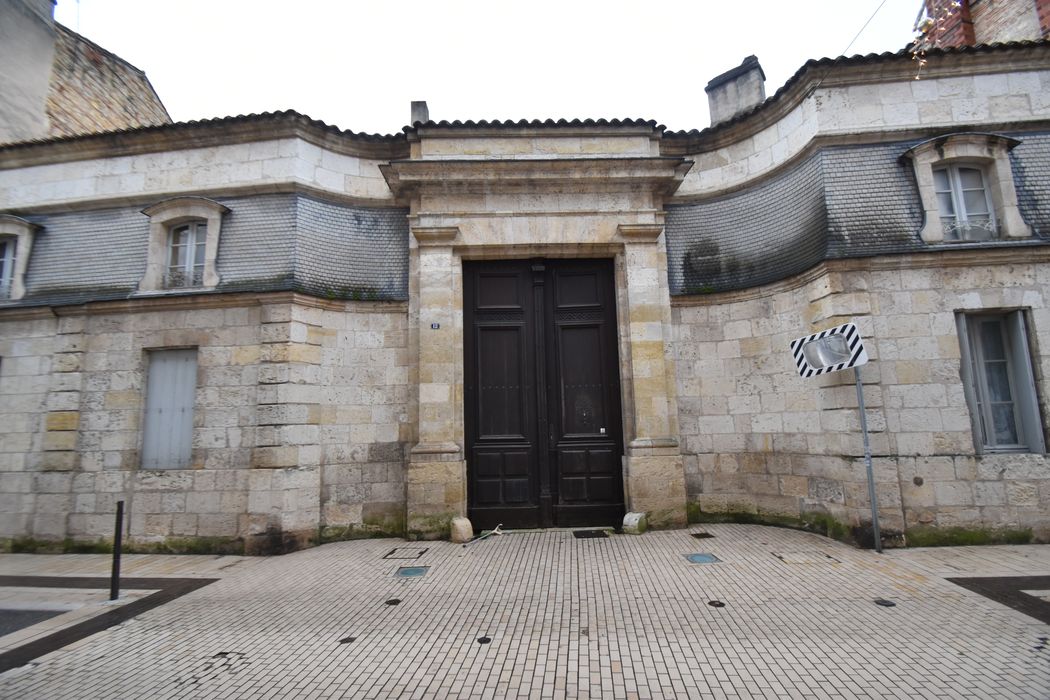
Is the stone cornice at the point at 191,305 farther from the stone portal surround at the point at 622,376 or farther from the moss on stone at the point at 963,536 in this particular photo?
the moss on stone at the point at 963,536

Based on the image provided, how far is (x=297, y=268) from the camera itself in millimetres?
6871

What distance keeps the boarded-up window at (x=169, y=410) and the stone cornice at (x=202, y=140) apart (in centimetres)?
319

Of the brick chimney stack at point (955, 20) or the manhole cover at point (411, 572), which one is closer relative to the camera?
the manhole cover at point (411, 572)

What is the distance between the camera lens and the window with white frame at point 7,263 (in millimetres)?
7664

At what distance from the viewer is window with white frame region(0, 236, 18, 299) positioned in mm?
7664

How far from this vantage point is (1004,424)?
6035mm

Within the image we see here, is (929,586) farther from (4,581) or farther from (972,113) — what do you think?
(4,581)

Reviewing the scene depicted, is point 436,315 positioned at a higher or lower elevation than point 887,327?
higher

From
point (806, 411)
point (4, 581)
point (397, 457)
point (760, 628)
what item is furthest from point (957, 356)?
point (4, 581)

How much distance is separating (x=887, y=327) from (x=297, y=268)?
7.69 m

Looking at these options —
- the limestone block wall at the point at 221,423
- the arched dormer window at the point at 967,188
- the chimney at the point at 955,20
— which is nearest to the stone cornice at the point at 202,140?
the limestone block wall at the point at 221,423

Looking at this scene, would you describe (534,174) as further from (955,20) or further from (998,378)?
(955,20)

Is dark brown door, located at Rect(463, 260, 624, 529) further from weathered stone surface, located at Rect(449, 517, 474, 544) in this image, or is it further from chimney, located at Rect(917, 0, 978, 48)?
chimney, located at Rect(917, 0, 978, 48)

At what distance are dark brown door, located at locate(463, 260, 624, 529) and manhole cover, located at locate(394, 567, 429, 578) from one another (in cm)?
160
